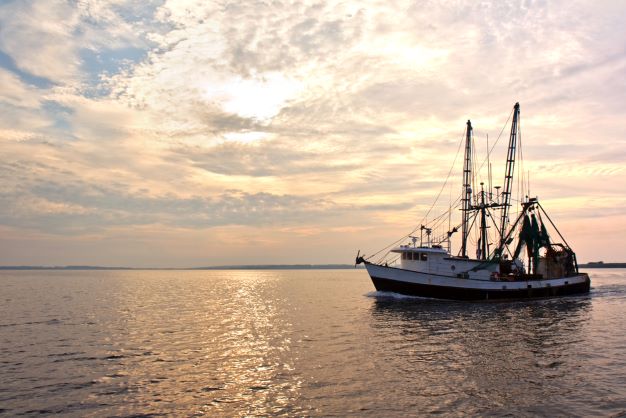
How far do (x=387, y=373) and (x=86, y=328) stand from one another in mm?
27722

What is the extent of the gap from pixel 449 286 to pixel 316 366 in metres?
38.9

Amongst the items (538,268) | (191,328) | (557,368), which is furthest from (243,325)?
(538,268)

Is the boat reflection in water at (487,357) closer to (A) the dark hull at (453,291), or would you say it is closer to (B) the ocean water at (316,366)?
(B) the ocean water at (316,366)

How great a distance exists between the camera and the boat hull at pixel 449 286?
2244 inches

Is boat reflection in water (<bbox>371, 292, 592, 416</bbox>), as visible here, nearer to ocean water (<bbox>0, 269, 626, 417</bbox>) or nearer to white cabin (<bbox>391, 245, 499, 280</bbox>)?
ocean water (<bbox>0, 269, 626, 417</bbox>)

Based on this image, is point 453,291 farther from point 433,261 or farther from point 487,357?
point 487,357

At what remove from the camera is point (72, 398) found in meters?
17.5

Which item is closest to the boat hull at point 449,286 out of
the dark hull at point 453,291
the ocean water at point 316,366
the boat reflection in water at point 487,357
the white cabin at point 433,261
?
the dark hull at point 453,291

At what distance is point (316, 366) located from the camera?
22.3 metres

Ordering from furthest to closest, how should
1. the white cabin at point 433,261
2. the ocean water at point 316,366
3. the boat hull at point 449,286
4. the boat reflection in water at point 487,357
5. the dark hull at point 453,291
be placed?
the white cabin at point 433,261
the dark hull at point 453,291
the boat hull at point 449,286
the boat reflection in water at point 487,357
the ocean water at point 316,366

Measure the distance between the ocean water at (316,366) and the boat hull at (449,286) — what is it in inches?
576

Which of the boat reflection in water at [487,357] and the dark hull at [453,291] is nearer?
the boat reflection in water at [487,357]

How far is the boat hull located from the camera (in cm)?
5700

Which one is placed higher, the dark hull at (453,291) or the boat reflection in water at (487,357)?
the dark hull at (453,291)
